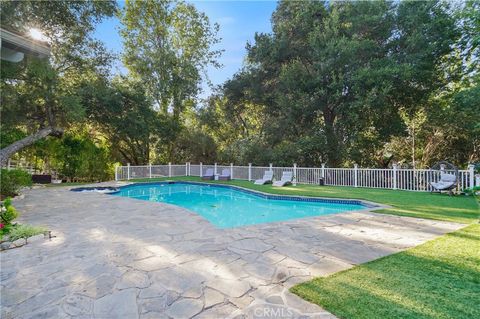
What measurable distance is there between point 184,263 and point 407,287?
2.42 meters

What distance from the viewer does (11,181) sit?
851cm

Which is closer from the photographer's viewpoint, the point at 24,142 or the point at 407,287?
the point at 407,287

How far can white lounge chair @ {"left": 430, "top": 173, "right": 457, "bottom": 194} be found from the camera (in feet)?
28.8

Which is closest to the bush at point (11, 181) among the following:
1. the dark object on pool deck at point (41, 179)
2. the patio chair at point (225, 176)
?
the dark object on pool deck at point (41, 179)

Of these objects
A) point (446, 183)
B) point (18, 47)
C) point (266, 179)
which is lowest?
point (266, 179)

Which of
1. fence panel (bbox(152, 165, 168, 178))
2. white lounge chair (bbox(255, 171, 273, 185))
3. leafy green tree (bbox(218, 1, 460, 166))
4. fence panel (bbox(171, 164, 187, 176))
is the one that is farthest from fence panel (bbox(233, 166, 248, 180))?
fence panel (bbox(152, 165, 168, 178))

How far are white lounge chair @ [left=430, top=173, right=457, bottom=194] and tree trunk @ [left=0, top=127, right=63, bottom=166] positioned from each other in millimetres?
16343

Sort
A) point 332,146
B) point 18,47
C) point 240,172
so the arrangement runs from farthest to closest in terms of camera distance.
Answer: point 240,172 < point 332,146 < point 18,47

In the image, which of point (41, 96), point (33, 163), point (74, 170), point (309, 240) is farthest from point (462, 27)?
point (33, 163)

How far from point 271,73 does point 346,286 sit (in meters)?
16.5

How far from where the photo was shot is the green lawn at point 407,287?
6.90ft

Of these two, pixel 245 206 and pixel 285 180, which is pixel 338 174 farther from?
pixel 245 206

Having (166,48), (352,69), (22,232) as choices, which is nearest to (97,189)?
(22,232)

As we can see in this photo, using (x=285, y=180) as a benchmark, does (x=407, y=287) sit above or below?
below
